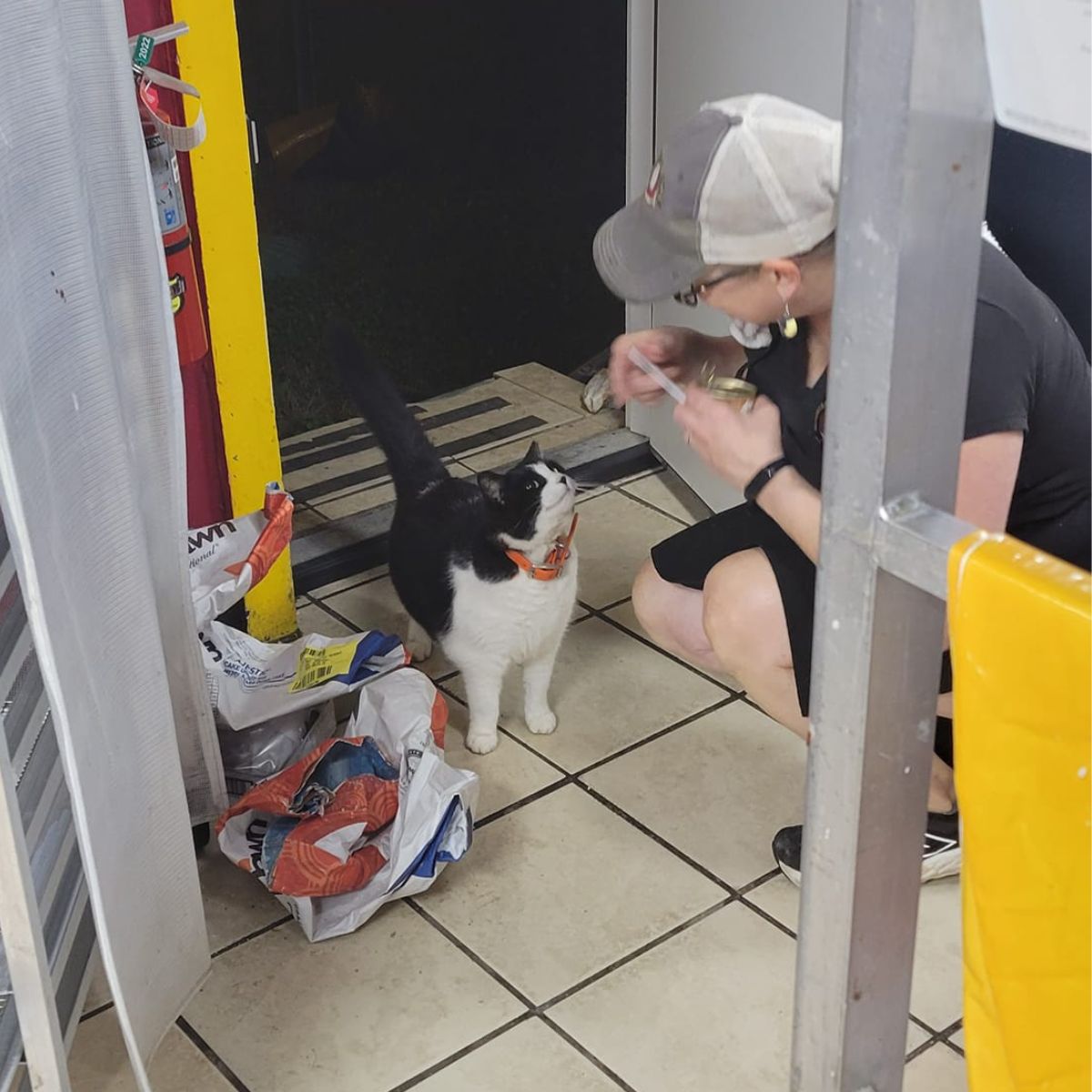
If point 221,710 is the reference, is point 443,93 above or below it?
above

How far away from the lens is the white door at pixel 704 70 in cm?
204

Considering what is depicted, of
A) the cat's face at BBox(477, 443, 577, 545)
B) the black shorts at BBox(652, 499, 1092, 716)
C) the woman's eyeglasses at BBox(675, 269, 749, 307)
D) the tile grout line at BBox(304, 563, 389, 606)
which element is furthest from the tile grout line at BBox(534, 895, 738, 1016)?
the tile grout line at BBox(304, 563, 389, 606)

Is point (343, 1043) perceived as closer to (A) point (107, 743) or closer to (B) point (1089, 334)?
(A) point (107, 743)

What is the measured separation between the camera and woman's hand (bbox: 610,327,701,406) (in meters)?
1.64

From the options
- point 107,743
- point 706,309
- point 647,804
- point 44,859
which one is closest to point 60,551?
point 107,743

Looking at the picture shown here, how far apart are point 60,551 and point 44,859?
38cm

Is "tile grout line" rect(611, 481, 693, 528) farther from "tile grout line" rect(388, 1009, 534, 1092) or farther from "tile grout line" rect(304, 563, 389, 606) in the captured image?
"tile grout line" rect(388, 1009, 534, 1092)

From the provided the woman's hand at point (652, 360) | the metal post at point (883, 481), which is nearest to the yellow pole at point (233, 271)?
the woman's hand at point (652, 360)

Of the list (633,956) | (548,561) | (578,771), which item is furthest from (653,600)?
(633,956)

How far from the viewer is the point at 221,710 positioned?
1785 mm

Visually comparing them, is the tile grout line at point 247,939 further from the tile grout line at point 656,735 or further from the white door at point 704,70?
the white door at point 704,70

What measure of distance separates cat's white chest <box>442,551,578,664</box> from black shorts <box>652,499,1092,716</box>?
0.15 m

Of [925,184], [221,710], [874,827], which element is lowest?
[221,710]

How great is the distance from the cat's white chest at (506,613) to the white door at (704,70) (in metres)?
0.60
